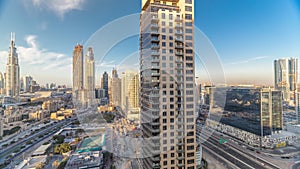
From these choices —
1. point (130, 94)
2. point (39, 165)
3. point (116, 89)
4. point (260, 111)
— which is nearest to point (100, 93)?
point (116, 89)

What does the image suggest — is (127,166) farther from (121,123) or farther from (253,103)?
(253,103)

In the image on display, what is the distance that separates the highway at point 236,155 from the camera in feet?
11.5

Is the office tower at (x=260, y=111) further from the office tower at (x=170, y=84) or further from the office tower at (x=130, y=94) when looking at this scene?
the office tower at (x=170, y=84)

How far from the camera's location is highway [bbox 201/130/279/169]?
350cm

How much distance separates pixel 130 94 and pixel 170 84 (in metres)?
1.41

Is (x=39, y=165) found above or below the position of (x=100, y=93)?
below

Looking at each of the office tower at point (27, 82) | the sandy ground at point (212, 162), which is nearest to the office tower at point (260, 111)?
the sandy ground at point (212, 162)

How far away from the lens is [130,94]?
10.3 feet

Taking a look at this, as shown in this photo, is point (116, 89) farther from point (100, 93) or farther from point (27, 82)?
point (27, 82)

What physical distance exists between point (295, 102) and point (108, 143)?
7397 millimetres

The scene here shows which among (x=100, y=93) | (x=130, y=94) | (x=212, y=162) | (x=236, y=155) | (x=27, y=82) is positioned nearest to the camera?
(x=130, y=94)

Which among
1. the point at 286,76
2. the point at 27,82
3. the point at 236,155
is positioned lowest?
the point at 236,155

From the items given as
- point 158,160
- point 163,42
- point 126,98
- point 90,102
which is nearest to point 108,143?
point 90,102

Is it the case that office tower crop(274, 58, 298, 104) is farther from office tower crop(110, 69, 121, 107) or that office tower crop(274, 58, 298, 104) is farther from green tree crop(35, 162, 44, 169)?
green tree crop(35, 162, 44, 169)
